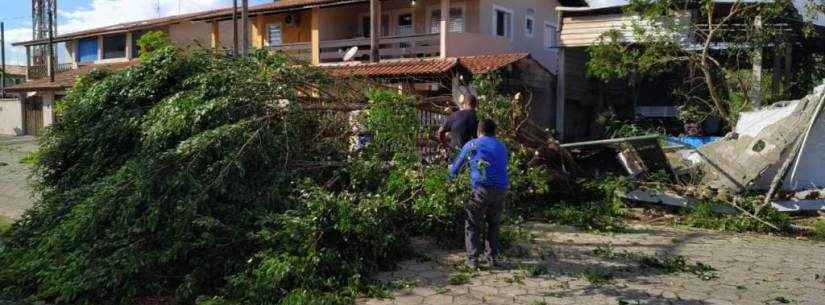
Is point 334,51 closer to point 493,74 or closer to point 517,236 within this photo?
point 493,74

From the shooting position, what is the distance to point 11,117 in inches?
1272

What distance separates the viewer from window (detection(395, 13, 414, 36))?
22391mm

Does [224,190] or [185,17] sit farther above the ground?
[185,17]

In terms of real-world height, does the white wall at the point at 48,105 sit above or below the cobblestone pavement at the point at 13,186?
above

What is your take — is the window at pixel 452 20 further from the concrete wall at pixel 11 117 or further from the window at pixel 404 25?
the concrete wall at pixel 11 117

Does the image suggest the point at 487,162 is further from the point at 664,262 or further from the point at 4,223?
A: the point at 4,223

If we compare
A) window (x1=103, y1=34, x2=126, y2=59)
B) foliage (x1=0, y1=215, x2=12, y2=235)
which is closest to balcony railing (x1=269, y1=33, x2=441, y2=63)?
foliage (x1=0, y1=215, x2=12, y2=235)

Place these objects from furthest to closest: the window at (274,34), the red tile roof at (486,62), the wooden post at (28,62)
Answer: the wooden post at (28,62)
the window at (274,34)
the red tile roof at (486,62)

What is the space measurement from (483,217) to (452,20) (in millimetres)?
15828

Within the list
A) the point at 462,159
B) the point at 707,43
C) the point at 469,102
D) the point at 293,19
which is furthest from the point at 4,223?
the point at 293,19

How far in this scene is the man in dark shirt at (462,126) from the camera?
7504 mm

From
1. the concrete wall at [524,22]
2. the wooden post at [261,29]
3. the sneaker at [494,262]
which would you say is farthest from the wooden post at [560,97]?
the sneaker at [494,262]

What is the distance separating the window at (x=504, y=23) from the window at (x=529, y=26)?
49.9 inches

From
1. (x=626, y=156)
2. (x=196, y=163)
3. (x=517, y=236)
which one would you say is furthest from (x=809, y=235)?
(x=196, y=163)
